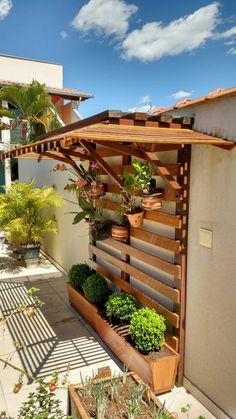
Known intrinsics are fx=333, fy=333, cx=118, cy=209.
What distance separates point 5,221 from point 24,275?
2.08 metres

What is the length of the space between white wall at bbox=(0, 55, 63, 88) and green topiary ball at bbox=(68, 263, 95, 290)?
843 inches

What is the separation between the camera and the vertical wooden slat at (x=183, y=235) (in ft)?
16.4

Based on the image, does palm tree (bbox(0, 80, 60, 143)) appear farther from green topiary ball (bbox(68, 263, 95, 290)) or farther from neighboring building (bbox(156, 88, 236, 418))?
neighboring building (bbox(156, 88, 236, 418))

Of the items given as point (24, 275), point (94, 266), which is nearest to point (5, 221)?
point (24, 275)

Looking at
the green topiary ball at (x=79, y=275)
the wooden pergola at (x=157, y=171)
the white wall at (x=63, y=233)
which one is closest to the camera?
the wooden pergola at (x=157, y=171)

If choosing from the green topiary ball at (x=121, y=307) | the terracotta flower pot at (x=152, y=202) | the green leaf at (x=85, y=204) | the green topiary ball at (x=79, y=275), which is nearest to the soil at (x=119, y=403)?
the green topiary ball at (x=121, y=307)

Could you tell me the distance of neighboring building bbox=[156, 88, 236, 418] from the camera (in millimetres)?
4336

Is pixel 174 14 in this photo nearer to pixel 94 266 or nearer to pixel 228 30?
pixel 228 30

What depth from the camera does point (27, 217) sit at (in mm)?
11766

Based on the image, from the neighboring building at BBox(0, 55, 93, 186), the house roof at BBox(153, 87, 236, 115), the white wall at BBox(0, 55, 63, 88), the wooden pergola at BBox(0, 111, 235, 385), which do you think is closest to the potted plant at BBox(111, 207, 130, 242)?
the wooden pergola at BBox(0, 111, 235, 385)

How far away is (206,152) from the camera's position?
468 centimetres

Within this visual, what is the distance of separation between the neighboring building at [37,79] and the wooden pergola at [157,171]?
15.7 m

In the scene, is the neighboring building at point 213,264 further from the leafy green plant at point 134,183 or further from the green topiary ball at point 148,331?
the leafy green plant at point 134,183

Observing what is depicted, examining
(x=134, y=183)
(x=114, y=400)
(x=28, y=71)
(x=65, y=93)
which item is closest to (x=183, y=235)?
(x=134, y=183)
